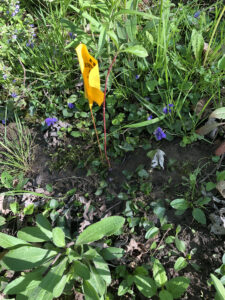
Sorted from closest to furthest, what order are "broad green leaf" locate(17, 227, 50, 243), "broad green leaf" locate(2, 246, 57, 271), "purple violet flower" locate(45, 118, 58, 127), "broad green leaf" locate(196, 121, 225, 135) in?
"broad green leaf" locate(2, 246, 57, 271) < "broad green leaf" locate(17, 227, 50, 243) < "broad green leaf" locate(196, 121, 225, 135) < "purple violet flower" locate(45, 118, 58, 127)

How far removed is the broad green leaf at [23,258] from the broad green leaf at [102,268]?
0.91 feet

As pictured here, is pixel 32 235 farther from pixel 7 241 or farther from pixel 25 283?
pixel 25 283

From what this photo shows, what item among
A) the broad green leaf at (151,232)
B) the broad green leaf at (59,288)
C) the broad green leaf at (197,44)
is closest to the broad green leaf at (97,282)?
the broad green leaf at (59,288)

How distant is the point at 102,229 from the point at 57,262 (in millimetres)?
347

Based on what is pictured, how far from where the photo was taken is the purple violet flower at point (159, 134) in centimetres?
163

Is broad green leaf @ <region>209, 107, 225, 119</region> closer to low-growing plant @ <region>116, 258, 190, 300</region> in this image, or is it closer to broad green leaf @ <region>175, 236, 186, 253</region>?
broad green leaf @ <region>175, 236, 186, 253</region>

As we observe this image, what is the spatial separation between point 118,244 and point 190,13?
70.6 inches

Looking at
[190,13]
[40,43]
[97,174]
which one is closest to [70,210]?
[97,174]

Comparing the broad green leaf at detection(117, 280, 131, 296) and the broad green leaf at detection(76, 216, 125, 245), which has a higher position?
the broad green leaf at detection(76, 216, 125, 245)

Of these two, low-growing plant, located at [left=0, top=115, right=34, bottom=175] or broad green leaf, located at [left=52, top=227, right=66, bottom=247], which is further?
low-growing plant, located at [left=0, top=115, right=34, bottom=175]

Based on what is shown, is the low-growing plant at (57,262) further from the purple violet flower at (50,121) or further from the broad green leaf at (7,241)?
the purple violet flower at (50,121)

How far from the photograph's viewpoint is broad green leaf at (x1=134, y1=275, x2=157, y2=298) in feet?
4.20

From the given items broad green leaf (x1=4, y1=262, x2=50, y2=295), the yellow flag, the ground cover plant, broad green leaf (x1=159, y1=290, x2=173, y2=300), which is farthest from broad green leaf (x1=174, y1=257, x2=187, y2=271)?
the yellow flag

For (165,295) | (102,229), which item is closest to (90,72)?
(102,229)
